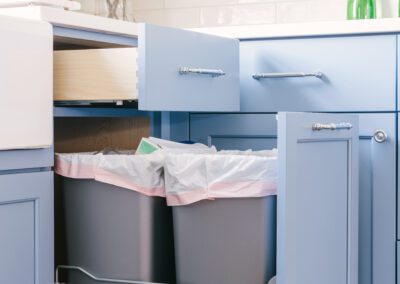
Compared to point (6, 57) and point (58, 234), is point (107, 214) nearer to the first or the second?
point (58, 234)

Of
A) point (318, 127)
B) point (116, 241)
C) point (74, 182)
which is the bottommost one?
point (116, 241)

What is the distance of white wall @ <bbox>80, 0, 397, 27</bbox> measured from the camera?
2494 millimetres

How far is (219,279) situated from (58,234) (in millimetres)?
487

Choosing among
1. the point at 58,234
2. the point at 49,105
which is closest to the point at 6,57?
the point at 49,105

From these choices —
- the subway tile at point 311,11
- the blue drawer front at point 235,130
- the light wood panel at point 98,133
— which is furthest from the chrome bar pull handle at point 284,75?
the subway tile at point 311,11

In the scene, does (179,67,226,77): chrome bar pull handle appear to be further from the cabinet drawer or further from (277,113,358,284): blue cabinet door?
(277,113,358,284): blue cabinet door

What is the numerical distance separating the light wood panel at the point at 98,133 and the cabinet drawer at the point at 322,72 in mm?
295

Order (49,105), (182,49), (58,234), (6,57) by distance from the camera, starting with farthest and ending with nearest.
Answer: (58,234), (182,49), (49,105), (6,57)

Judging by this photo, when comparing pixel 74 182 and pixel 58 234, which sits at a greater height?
pixel 74 182

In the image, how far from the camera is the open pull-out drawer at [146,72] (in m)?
1.64

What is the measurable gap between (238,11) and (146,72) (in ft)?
3.47

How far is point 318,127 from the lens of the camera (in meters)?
1.58

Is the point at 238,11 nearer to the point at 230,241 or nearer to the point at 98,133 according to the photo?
the point at 98,133

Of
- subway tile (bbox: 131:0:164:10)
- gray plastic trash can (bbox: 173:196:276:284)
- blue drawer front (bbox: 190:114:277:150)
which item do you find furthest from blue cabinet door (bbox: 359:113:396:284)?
subway tile (bbox: 131:0:164:10)
